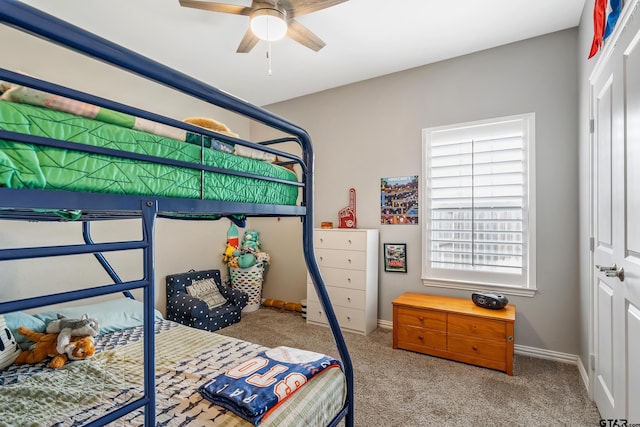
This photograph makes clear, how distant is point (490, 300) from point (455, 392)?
826 mm

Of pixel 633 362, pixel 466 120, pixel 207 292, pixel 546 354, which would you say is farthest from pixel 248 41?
pixel 546 354

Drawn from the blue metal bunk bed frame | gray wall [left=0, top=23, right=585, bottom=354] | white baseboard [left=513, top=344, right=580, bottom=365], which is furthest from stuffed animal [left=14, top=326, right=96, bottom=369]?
white baseboard [left=513, top=344, right=580, bottom=365]

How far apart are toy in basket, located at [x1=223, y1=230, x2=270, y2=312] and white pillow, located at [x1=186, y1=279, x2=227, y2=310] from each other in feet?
1.04

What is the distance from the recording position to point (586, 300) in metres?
2.27

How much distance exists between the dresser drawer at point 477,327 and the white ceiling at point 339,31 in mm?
2342

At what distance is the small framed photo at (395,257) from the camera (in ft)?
10.8

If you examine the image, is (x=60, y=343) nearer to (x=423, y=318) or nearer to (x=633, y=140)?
(x=423, y=318)

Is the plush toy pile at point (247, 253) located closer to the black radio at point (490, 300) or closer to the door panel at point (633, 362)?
the black radio at point (490, 300)

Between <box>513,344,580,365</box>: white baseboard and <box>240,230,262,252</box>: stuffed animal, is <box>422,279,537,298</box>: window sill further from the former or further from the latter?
<box>240,230,262,252</box>: stuffed animal

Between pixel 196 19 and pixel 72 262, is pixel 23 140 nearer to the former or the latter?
pixel 196 19

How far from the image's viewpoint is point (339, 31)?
262 cm

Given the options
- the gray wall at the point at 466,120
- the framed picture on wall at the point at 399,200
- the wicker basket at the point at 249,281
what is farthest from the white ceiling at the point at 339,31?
the wicker basket at the point at 249,281

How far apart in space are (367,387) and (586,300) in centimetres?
169

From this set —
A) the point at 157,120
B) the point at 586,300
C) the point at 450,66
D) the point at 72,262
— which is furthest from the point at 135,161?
the point at 450,66
